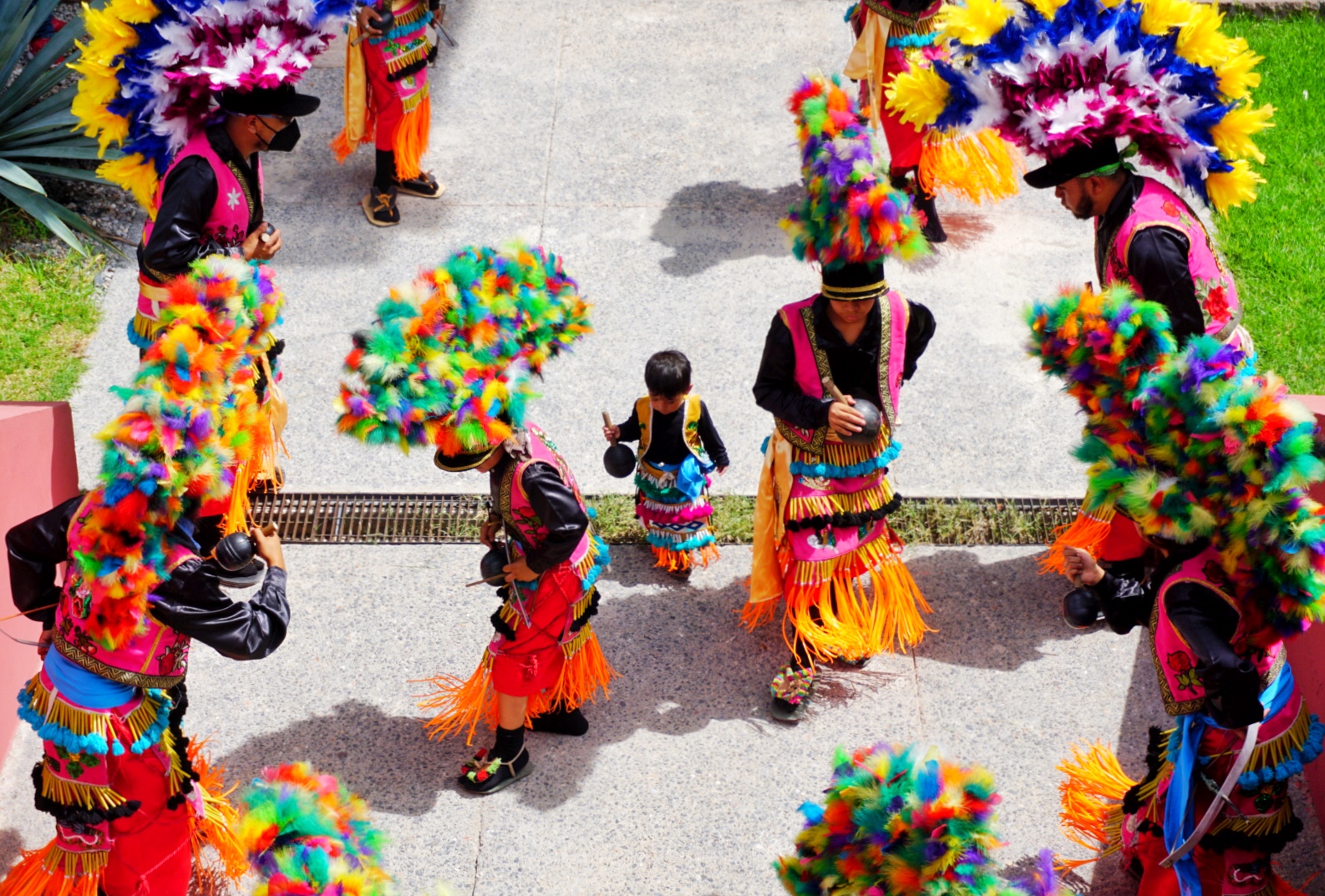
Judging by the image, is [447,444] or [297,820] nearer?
[297,820]

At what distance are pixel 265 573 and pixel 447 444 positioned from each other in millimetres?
641

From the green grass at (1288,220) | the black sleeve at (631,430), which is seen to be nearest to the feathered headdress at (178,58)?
the black sleeve at (631,430)

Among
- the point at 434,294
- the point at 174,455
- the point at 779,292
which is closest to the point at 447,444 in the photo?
the point at 434,294

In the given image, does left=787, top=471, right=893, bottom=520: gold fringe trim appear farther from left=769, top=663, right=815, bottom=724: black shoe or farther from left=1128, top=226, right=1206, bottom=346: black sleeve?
left=1128, top=226, right=1206, bottom=346: black sleeve

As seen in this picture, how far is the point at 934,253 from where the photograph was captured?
6902 millimetres

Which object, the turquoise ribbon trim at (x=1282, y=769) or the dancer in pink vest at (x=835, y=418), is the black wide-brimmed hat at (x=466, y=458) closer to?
the dancer in pink vest at (x=835, y=418)

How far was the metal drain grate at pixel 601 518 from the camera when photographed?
5.29 meters

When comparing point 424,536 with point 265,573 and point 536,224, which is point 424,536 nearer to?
point 265,573

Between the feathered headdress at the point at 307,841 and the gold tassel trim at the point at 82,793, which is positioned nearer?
the feathered headdress at the point at 307,841

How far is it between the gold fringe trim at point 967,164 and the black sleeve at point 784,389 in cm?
285

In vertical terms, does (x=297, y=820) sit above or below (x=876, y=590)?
above

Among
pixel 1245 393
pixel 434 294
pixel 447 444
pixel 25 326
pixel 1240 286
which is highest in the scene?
pixel 1245 393

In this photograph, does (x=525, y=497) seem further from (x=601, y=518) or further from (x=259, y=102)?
(x=259, y=102)

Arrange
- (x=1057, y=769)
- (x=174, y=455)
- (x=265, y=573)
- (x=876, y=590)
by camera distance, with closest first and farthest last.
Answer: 1. (x=174, y=455)
2. (x=265, y=573)
3. (x=1057, y=769)
4. (x=876, y=590)
